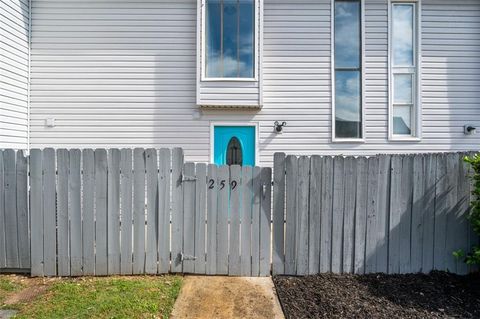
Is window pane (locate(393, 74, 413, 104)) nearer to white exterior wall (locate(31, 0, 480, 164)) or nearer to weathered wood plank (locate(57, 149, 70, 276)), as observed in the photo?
white exterior wall (locate(31, 0, 480, 164))

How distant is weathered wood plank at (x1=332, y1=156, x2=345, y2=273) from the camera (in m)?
4.20

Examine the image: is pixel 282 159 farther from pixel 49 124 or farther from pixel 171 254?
pixel 49 124

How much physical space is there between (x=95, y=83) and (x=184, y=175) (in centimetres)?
440

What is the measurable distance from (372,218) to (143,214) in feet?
9.83

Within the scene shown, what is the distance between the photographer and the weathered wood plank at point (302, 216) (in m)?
4.18

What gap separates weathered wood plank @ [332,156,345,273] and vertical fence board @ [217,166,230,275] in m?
1.41

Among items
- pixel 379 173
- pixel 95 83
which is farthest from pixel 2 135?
pixel 379 173

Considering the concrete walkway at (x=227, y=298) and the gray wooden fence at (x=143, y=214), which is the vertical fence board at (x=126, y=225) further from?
the concrete walkway at (x=227, y=298)

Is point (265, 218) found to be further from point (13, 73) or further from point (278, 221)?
point (13, 73)

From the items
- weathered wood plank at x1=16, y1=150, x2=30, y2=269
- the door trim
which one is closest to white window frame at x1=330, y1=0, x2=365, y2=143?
the door trim

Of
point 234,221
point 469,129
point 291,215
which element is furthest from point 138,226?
point 469,129

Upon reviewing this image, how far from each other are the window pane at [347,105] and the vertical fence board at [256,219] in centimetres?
383

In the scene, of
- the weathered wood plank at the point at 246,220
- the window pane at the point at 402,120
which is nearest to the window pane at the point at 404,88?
the window pane at the point at 402,120

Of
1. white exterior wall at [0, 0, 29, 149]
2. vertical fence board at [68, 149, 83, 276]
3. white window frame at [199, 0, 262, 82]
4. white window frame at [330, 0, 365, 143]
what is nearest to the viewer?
vertical fence board at [68, 149, 83, 276]
